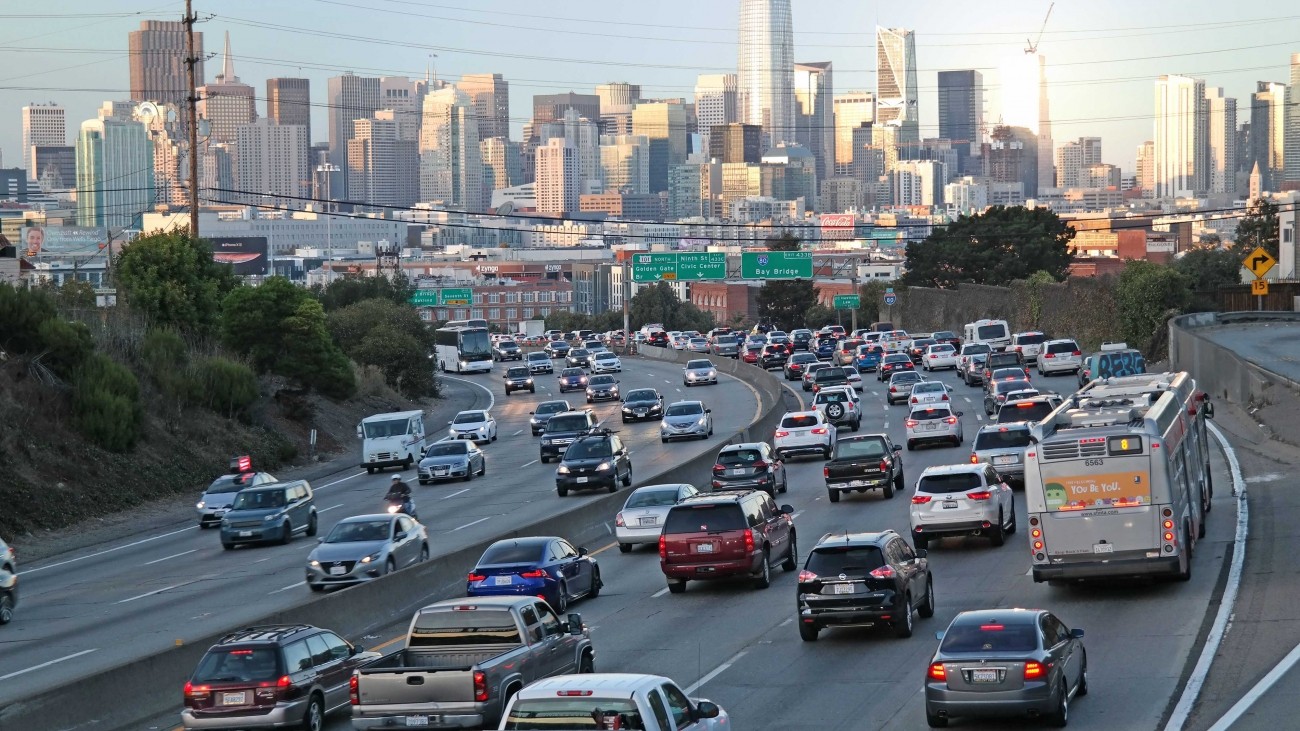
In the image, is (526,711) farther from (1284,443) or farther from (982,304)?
(982,304)

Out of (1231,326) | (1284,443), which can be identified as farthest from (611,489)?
(1231,326)

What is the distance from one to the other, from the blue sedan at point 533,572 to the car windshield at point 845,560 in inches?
189

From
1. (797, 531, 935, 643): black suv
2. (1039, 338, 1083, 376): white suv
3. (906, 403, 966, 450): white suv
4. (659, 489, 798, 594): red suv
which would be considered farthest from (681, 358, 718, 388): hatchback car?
(797, 531, 935, 643): black suv

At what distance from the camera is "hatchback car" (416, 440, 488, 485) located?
50500mm

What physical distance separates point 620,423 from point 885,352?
23054mm

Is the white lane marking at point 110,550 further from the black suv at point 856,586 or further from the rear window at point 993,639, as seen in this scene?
the rear window at point 993,639

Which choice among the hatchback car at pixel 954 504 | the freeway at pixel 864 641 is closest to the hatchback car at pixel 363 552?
the freeway at pixel 864 641

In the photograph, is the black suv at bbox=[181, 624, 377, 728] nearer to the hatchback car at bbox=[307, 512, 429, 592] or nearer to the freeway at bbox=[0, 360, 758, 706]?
the freeway at bbox=[0, 360, 758, 706]

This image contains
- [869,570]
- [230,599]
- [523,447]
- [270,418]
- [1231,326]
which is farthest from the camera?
[1231,326]

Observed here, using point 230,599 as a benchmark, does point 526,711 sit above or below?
above

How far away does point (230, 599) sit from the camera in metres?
30.1

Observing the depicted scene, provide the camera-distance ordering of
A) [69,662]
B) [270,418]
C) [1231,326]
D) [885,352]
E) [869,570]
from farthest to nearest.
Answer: [885,352], [1231,326], [270,418], [69,662], [869,570]

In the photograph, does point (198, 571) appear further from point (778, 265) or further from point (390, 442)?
point (778, 265)

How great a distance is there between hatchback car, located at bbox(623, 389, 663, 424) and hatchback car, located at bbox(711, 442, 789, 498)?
79.4 ft
